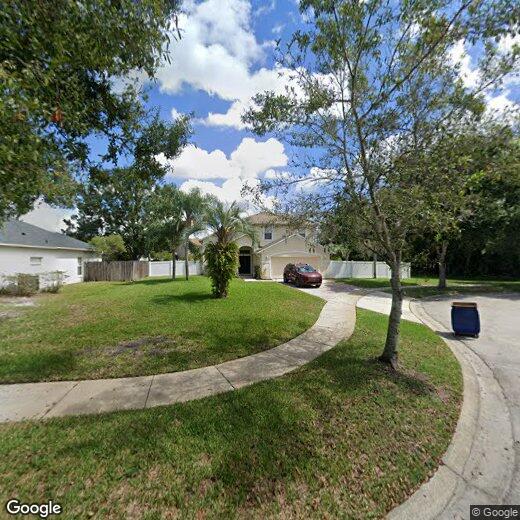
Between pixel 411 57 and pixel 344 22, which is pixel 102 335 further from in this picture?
pixel 411 57

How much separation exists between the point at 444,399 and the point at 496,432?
734 millimetres

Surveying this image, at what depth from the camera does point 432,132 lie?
5.06m

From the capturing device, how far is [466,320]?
8.43 m

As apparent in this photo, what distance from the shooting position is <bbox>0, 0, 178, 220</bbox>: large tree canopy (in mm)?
2804

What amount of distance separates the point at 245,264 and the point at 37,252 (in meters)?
17.2

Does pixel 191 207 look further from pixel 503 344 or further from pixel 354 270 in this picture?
pixel 503 344

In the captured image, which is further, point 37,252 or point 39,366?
point 37,252

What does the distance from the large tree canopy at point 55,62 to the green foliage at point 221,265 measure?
8.22m

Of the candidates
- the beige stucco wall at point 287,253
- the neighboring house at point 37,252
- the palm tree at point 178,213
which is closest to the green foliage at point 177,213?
the palm tree at point 178,213

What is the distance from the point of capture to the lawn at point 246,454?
8.45ft

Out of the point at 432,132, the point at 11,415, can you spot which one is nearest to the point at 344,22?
the point at 432,132

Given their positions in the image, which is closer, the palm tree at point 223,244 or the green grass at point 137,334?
the green grass at point 137,334

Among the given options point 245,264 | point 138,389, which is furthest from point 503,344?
point 245,264

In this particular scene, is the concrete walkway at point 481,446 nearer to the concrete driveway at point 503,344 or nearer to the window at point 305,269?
the concrete driveway at point 503,344
